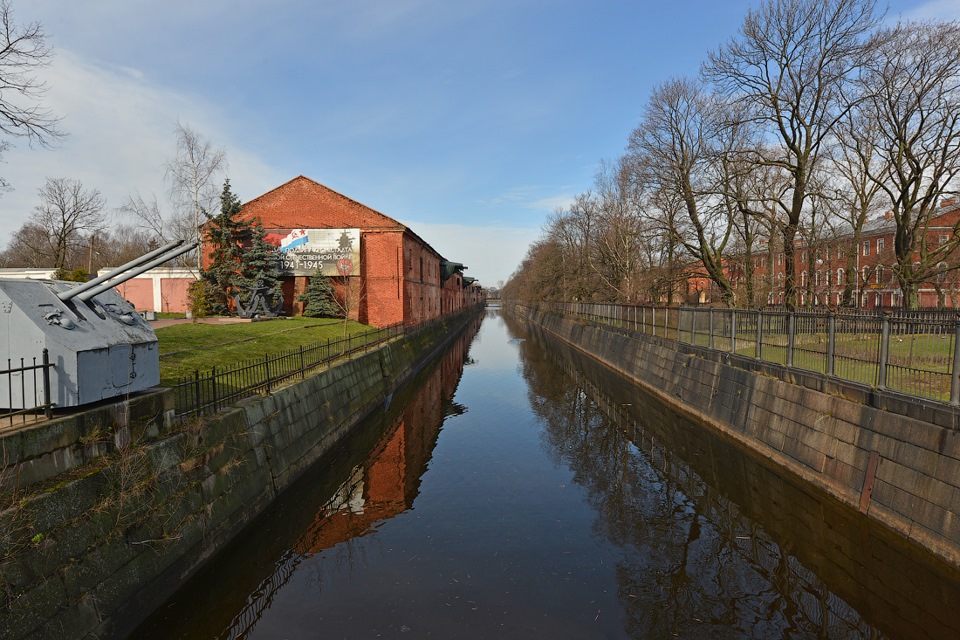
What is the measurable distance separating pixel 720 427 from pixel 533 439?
5.17 meters

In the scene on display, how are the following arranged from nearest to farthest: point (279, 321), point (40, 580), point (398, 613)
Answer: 1. point (40, 580)
2. point (398, 613)
3. point (279, 321)

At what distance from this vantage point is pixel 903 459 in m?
7.29

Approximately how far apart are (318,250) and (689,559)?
26.7 metres

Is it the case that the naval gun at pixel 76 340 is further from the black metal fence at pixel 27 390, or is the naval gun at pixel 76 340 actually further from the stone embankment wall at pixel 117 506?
the stone embankment wall at pixel 117 506

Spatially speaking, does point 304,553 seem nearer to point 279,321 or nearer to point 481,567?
point 481,567

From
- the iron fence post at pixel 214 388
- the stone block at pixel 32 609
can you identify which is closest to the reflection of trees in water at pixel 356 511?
the stone block at pixel 32 609

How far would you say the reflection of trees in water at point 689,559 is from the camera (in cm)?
592

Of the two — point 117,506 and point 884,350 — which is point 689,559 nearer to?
point 884,350

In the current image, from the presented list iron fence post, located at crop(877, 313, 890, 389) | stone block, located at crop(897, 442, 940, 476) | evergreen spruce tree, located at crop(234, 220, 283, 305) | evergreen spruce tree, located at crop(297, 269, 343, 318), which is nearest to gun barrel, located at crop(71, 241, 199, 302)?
stone block, located at crop(897, 442, 940, 476)

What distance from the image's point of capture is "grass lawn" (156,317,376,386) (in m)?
11.3

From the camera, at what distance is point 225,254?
1073 inches

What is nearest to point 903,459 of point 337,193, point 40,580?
point 40,580

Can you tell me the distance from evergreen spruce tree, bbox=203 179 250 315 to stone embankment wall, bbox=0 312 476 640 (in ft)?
68.3

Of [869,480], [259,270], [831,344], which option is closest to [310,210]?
[259,270]
